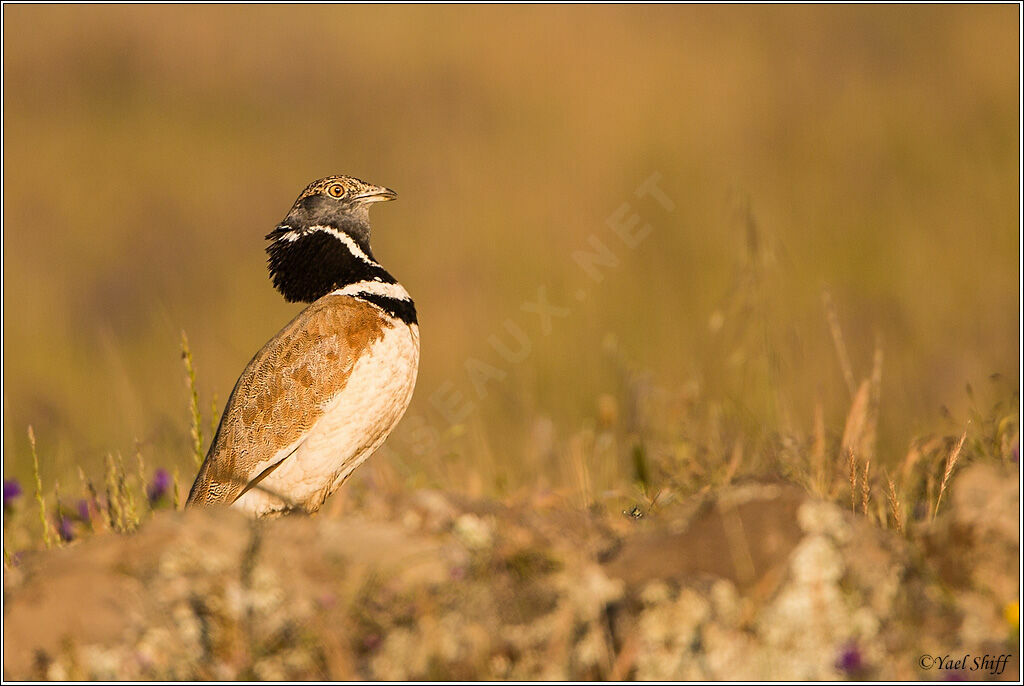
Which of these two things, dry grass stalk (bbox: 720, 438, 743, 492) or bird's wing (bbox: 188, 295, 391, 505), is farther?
bird's wing (bbox: 188, 295, 391, 505)

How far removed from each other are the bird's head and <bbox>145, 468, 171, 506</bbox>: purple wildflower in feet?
3.47

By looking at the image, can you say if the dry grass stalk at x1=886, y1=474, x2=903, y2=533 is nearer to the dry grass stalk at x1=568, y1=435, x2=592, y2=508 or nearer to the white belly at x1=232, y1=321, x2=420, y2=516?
the dry grass stalk at x1=568, y1=435, x2=592, y2=508

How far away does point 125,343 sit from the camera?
50.7 feet

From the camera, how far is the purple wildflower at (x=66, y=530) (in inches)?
211

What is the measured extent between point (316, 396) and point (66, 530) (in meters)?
1.26

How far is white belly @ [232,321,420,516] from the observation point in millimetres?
5602

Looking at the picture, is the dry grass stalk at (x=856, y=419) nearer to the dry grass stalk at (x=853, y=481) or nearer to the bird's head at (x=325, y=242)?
the dry grass stalk at (x=853, y=481)

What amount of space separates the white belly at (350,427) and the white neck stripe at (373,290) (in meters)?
0.24

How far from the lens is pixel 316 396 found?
569 cm

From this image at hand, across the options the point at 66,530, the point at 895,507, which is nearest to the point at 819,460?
the point at 895,507

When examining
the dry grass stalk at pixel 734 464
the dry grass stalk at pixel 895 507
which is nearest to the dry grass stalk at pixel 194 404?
the dry grass stalk at pixel 734 464

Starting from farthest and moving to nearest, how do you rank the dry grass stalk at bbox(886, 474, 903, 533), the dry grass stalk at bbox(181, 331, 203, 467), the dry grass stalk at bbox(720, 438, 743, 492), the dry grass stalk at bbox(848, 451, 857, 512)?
the dry grass stalk at bbox(181, 331, 203, 467), the dry grass stalk at bbox(720, 438, 743, 492), the dry grass stalk at bbox(848, 451, 857, 512), the dry grass stalk at bbox(886, 474, 903, 533)

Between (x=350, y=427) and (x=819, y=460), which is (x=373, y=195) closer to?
(x=350, y=427)

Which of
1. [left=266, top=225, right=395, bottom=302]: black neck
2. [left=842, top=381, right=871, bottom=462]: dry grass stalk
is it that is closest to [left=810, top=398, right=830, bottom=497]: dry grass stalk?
[left=842, top=381, right=871, bottom=462]: dry grass stalk
